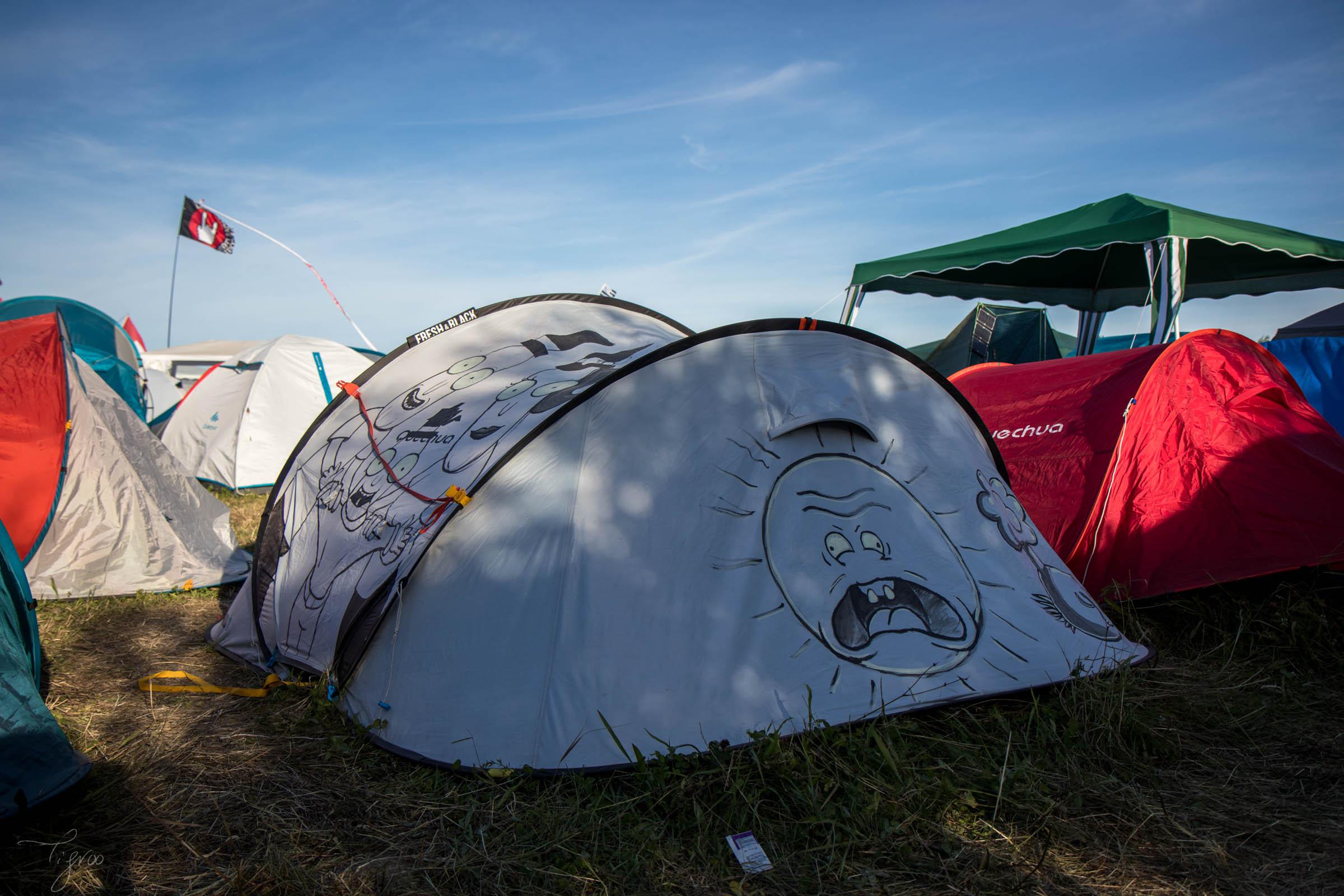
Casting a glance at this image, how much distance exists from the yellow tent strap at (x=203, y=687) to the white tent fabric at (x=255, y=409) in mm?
5785

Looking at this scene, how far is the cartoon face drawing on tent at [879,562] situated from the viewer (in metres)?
2.33

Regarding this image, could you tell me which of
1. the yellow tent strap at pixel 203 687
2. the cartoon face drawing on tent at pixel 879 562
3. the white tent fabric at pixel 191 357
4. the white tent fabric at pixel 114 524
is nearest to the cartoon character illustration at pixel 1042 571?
the cartoon face drawing on tent at pixel 879 562

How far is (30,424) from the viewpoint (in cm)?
422

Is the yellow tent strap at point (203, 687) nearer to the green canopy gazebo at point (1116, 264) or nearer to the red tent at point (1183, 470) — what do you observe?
the red tent at point (1183, 470)

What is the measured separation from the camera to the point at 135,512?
4461mm

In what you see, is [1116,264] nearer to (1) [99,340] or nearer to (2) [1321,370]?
(2) [1321,370]

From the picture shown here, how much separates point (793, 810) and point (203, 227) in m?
10.1

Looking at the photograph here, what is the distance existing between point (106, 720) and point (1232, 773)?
3539 millimetres

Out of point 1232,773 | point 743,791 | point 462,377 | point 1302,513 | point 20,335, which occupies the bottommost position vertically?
point 1232,773

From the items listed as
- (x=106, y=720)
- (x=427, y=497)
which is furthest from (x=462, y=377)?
(x=106, y=720)

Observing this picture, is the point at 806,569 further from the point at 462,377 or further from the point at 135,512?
the point at 135,512

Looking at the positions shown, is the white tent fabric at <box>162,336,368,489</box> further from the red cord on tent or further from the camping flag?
the red cord on tent

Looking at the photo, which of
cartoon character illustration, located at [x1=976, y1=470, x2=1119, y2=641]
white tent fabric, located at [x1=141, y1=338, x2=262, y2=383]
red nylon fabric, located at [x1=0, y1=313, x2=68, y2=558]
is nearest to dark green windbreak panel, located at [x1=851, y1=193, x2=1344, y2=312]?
cartoon character illustration, located at [x1=976, y1=470, x2=1119, y2=641]

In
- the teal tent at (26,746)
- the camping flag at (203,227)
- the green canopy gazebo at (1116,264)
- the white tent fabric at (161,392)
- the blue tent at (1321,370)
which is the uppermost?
the camping flag at (203,227)
